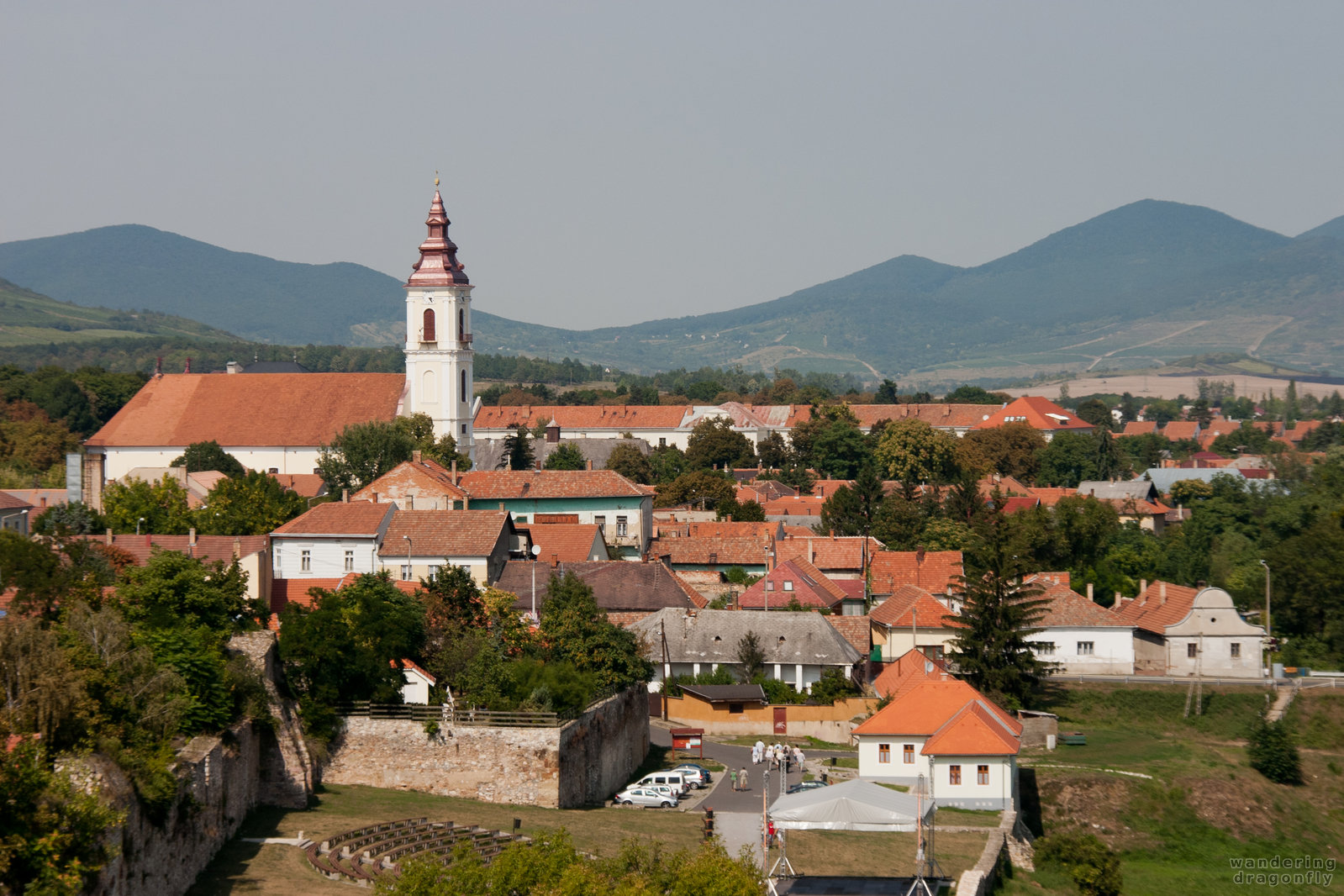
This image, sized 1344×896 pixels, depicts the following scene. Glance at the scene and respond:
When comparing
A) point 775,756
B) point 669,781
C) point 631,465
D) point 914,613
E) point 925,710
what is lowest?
point 775,756

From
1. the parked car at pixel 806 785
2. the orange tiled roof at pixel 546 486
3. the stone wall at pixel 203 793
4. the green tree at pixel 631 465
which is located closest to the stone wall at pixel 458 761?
the stone wall at pixel 203 793

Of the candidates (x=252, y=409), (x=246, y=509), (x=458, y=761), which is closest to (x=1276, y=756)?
(x=458, y=761)

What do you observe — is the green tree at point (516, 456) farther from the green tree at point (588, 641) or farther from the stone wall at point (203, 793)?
the stone wall at point (203, 793)

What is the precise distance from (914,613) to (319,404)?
167 ft

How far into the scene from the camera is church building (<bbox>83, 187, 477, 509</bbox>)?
296 feet

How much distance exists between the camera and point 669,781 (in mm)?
35938

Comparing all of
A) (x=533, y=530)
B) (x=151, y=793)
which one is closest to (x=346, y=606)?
(x=151, y=793)

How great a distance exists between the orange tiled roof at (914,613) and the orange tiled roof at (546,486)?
1522cm

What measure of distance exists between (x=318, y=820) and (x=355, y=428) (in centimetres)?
5216

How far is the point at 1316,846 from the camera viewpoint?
40.8m

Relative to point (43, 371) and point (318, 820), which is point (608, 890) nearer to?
point (318, 820)

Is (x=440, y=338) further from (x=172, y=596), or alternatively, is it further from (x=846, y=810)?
(x=846, y=810)

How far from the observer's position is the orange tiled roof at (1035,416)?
161500 millimetres

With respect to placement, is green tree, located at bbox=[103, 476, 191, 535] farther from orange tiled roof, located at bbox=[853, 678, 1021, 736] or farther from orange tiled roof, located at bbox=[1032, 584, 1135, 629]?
orange tiled roof, located at bbox=[1032, 584, 1135, 629]
